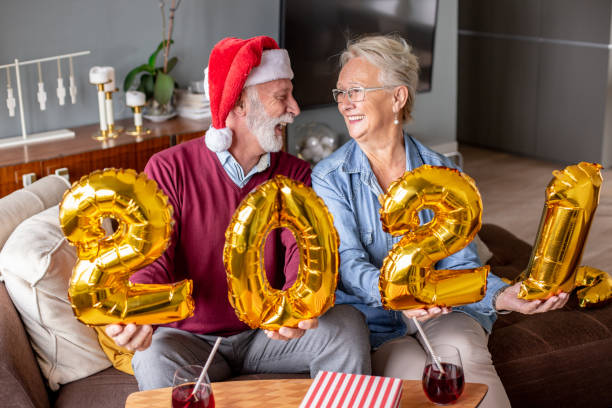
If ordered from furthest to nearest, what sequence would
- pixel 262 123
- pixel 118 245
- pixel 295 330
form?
pixel 262 123 → pixel 295 330 → pixel 118 245

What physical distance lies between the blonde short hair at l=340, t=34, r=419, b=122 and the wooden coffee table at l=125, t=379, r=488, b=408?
2.69 ft

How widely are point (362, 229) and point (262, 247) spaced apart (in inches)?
30.0

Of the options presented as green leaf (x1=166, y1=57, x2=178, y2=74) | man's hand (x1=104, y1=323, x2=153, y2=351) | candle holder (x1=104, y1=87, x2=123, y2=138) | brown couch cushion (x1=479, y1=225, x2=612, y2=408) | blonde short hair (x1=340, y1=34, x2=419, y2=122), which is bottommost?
brown couch cushion (x1=479, y1=225, x2=612, y2=408)

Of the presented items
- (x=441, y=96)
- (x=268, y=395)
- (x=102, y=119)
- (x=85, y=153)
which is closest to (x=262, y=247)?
(x=268, y=395)

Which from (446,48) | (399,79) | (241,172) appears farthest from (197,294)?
(446,48)

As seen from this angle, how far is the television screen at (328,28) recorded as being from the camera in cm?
392

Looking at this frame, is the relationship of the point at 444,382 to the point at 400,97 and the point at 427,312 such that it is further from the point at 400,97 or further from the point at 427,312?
the point at 400,97

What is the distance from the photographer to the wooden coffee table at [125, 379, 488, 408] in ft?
4.94

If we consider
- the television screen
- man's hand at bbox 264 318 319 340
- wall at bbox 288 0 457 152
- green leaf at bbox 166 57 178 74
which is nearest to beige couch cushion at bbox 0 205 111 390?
man's hand at bbox 264 318 319 340

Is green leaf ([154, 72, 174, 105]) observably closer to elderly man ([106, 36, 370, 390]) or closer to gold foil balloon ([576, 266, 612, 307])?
elderly man ([106, 36, 370, 390])

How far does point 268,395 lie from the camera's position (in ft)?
5.12

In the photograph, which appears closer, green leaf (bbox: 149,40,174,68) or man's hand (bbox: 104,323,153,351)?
man's hand (bbox: 104,323,153,351)

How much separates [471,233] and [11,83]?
2.56 metres

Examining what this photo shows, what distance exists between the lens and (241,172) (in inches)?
75.8
